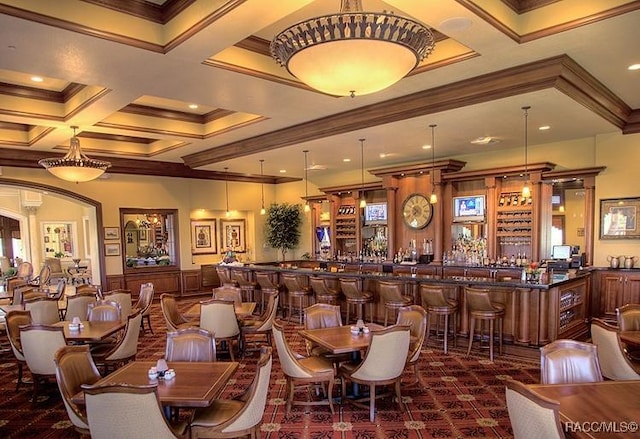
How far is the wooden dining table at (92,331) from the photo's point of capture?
4742mm

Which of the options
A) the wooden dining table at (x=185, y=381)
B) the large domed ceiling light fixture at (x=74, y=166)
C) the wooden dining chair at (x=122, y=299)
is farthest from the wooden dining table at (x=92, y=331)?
the large domed ceiling light fixture at (x=74, y=166)

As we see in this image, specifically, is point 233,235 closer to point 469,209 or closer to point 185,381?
point 469,209

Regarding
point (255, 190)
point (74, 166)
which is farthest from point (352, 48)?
point (255, 190)

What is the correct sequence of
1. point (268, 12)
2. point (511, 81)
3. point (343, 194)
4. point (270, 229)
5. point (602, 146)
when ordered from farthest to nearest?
point (270, 229)
point (343, 194)
point (602, 146)
point (511, 81)
point (268, 12)

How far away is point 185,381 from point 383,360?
1791 millimetres

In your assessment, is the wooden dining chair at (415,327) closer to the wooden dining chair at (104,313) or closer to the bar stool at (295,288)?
the bar stool at (295,288)

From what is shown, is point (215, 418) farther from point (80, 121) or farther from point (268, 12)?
point (80, 121)

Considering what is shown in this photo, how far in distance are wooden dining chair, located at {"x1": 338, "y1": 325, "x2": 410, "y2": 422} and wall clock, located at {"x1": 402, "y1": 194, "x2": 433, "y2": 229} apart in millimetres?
6106

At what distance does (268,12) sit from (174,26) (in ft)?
3.71

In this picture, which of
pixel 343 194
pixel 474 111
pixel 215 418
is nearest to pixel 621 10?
pixel 474 111

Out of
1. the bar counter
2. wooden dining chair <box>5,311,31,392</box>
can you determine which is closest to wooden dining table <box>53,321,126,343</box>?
Answer: wooden dining chair <box>5,311,31,392</box>

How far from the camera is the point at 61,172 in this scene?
7.09 metres

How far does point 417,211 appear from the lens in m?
10.0

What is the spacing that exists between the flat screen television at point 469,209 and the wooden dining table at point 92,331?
7.32 metres
